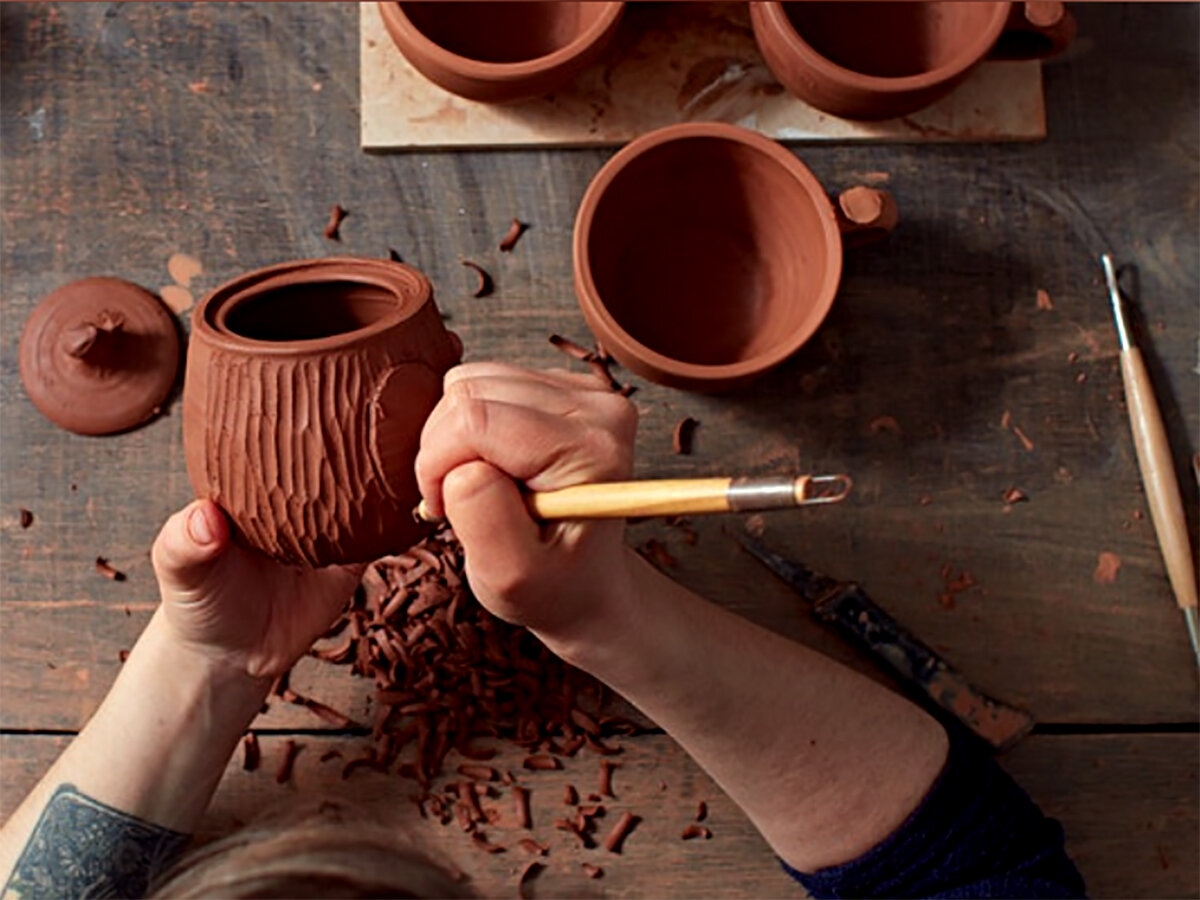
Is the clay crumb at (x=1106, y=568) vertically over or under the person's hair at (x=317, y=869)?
under

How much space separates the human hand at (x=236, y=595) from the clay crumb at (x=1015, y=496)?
0.59m

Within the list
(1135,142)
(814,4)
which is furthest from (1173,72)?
(814,4)

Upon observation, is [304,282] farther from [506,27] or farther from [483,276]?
[506,27]

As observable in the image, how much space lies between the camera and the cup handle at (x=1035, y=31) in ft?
3.68

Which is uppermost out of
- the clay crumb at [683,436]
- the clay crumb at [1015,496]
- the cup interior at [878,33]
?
the cup interior at [878,33]

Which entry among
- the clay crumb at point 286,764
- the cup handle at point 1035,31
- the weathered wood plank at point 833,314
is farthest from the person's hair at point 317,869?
the cup handle at point 1035,31

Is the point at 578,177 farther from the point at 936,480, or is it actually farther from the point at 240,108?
the point at 936,480

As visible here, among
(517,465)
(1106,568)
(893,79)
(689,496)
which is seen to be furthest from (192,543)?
(1106,568)

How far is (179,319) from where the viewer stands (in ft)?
3.95

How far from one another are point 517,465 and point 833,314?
0.55 metres

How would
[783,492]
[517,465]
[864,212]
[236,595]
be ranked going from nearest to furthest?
[783,492] < [517,465] < [236,595] < [864,212]

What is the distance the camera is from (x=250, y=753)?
1.15m

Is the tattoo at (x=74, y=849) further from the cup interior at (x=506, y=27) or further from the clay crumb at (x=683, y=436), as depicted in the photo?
the cup interior at (x=506, y=27)

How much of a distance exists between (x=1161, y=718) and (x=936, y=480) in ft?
0.94
